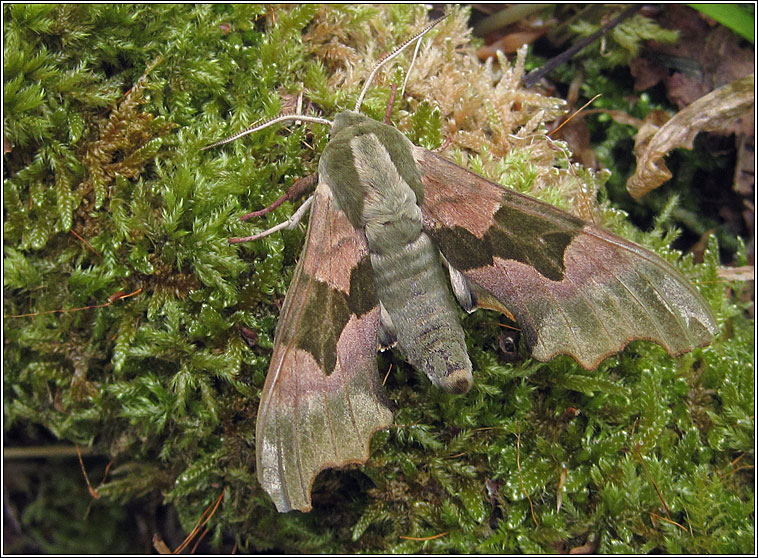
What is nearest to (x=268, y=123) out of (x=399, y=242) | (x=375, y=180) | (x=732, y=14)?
(x=375, y=180)

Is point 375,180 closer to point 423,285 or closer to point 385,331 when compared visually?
point 423,285

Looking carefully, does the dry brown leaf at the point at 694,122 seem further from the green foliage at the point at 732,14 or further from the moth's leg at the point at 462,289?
the moth's leg at the point at 462,289

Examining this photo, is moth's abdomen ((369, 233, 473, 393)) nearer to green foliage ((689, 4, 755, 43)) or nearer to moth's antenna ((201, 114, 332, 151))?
moth's antenna ((201, 114, 332, 151))

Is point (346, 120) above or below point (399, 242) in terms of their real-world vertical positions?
above

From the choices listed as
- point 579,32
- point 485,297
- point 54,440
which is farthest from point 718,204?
point 54,440

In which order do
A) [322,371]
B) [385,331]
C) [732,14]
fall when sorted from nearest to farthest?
[322,371], [385,331], [732,14]
